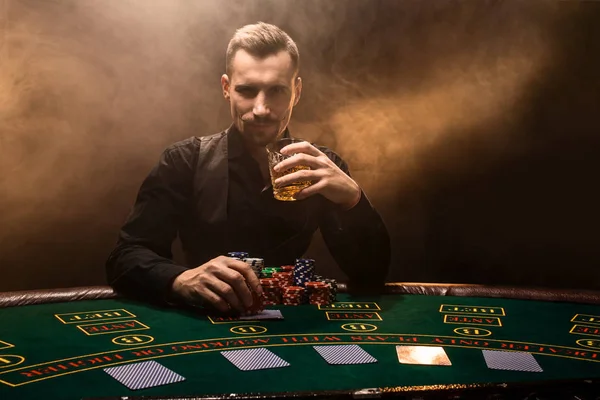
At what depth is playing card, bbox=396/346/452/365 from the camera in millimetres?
2303

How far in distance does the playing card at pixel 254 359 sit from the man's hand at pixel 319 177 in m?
1.25

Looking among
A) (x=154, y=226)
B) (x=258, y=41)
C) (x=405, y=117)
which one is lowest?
(x=154, y=226)

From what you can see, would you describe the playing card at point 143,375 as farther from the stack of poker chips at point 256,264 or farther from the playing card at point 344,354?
the stack of poker chips at point 256,264

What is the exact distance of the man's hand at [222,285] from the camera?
2.93 meters

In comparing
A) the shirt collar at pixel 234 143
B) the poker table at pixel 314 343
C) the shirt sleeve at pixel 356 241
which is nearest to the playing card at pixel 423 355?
the poker table at pixel 314 343

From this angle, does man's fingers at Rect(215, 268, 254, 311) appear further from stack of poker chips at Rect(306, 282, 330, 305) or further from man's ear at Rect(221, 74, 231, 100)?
man's ear at Rect(221, 74, 231, 100)

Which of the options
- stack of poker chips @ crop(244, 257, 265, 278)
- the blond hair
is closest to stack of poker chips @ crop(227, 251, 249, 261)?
stack of poker chips @ crop(244, 257, 265, 278)

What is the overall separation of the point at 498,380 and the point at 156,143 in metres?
2.63

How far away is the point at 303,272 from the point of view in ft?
11.4

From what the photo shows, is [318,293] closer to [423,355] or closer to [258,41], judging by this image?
[423,355]

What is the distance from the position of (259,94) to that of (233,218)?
0.82 meters

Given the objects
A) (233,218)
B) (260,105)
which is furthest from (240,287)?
(260,105)

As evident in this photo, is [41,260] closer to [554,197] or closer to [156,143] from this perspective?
[156,143]

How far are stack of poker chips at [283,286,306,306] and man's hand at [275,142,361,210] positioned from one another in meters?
0.57
